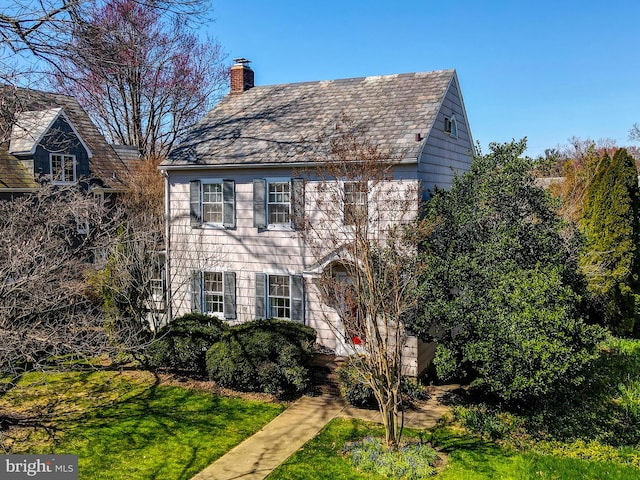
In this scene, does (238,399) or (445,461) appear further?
(238,399)

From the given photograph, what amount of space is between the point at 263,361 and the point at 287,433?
96.7 inches

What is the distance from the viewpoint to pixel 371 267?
1039cm

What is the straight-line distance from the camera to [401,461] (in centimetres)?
937

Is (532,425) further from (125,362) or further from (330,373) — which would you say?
(125,362)

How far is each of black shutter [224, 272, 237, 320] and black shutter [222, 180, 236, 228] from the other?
1594 mm

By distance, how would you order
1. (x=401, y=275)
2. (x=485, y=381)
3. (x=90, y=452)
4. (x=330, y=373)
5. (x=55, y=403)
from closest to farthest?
(x=90, y=452)
(x=485, y=381)
(x=401, y=275)
(x=55, y=403)
(x=330, y=373)

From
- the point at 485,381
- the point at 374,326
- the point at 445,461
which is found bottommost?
the point at 445,461

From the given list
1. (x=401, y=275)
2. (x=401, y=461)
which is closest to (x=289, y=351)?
(x=401, y=275)

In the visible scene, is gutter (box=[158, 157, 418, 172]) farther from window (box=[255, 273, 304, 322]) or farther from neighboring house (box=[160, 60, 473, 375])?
window (box=[255, 273, 304, 322])

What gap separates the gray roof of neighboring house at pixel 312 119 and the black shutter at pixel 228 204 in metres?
0.75

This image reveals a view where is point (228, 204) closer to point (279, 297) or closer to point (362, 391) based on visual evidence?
point (279, 297)

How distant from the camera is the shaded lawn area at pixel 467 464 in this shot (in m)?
9.01

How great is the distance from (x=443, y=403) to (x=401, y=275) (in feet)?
11.1

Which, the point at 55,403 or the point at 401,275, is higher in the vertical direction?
the point at 401,275
